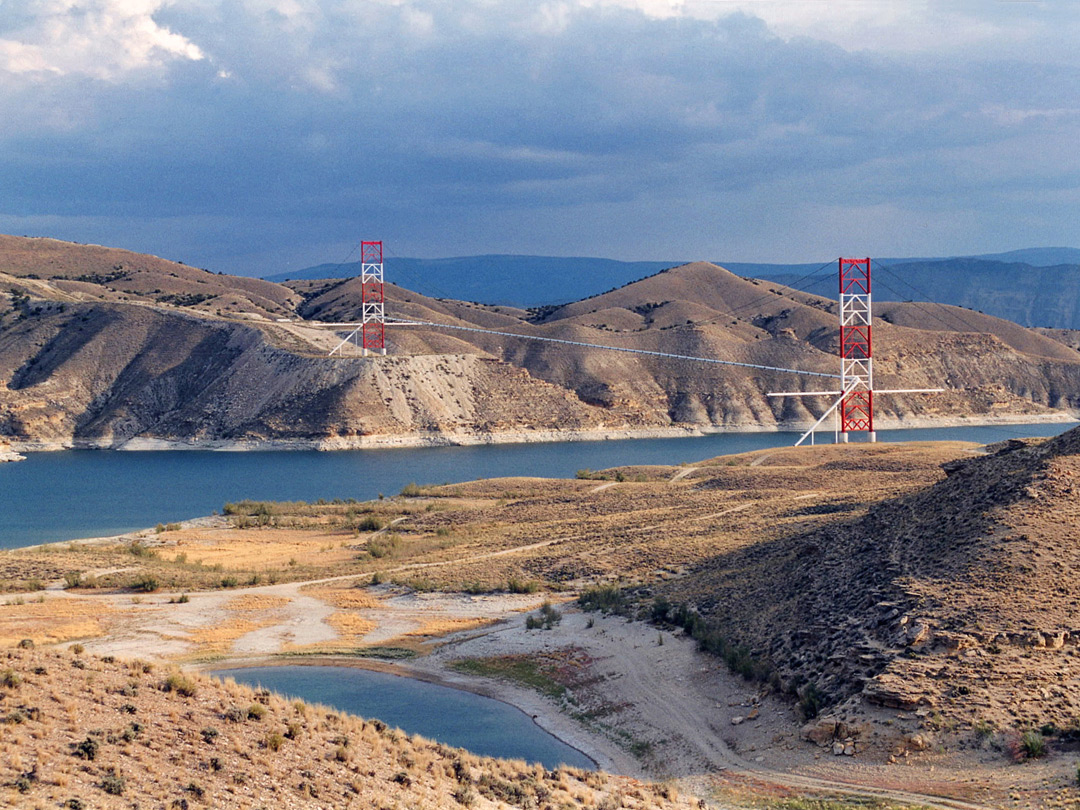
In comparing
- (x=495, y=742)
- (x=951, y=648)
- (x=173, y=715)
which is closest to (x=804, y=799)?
(x=951, y=648)

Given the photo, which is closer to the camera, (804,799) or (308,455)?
(804,799)

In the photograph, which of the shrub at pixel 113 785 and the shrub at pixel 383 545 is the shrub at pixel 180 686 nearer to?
the shrub at pixel 113 785

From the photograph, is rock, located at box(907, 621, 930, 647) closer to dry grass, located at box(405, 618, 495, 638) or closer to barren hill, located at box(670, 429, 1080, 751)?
barren hill, located at box(670, 429, 1080, 751)

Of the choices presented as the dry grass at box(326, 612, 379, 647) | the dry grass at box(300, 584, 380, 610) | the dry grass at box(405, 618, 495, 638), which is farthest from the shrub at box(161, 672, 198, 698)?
the dry grass at box(300, 584, 380, 610)

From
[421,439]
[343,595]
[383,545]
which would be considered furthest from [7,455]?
[343,595]

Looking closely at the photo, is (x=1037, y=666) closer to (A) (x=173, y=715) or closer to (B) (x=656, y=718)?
(B) (x=656, y=718)

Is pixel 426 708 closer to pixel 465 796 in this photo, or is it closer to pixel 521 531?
pixel 465 796

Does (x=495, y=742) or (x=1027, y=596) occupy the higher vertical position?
(x=1027, y=596)
